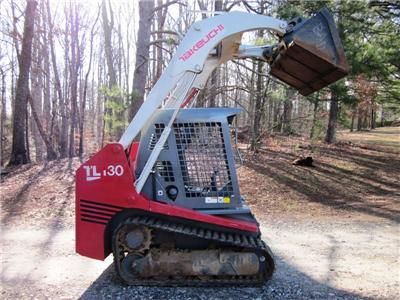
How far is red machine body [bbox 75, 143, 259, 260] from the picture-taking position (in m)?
4.55

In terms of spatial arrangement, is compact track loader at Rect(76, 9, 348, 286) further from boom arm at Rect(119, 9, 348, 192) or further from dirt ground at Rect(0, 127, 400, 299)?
dirt ground at Rect(0, 127, 400, 299)

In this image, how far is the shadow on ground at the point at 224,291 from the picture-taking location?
4359 millimetres

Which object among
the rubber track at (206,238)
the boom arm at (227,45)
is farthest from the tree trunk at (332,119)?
the rubber track at (206,238)

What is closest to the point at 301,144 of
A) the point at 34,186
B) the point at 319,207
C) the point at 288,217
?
the point at 319,207

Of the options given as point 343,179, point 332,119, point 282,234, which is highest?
point 332,119

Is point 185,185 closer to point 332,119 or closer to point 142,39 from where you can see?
point 142,39

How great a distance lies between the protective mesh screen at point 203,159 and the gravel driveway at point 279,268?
1.04 meters

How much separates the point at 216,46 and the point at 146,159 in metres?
1.48

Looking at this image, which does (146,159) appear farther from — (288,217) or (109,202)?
(288,217)

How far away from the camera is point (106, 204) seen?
15.0 ft

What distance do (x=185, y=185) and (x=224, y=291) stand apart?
45.5 inches

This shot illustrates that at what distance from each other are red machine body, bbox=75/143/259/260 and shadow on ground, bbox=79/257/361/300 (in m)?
0.35

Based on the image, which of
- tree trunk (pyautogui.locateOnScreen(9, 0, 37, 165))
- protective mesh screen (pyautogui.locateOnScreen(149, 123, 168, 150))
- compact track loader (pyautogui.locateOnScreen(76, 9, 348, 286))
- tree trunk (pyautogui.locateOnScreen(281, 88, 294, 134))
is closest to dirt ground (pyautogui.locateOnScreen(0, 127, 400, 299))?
compact track loader (pyautogui.locateOnScreen(76, 9, 348, 286))

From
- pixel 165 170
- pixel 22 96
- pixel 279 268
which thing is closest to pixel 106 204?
pixel 165 170
